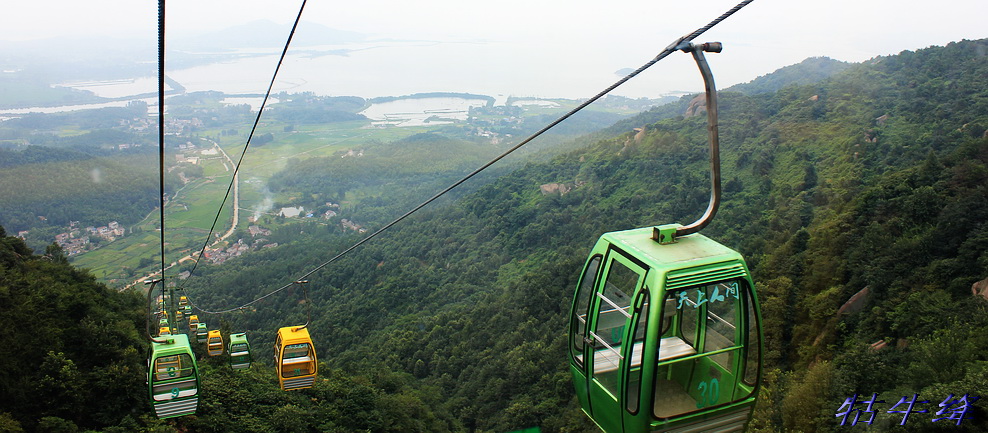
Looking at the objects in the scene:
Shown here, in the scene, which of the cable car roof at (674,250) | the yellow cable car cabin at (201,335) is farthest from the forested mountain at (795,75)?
the cable car roof at (674,250)

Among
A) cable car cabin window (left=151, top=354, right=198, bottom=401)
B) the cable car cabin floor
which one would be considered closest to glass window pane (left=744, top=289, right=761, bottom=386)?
the cable car cabin floor

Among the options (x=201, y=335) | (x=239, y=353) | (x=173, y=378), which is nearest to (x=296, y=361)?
(x=173, y=378)

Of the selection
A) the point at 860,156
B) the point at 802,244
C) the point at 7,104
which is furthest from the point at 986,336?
the point at 7,104

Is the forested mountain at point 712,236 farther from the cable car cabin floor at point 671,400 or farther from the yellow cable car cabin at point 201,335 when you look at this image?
the cable car cabin floor at point 671,400

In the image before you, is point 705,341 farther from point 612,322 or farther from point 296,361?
point 296,361

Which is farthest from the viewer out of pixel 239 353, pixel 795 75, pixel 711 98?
pixel 795 75

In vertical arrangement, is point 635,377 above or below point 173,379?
above

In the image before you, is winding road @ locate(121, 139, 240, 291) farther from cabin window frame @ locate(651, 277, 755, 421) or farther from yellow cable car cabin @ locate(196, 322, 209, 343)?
cabin window frame @ locate(651, 277, 755, 421)
